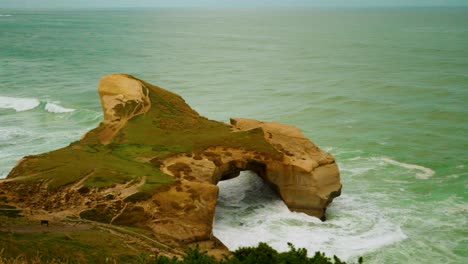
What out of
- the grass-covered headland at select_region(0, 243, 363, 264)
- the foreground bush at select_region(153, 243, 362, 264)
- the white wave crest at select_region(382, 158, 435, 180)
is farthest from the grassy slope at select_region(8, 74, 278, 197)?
the white wave crest at select_region(382, 158, 435, 180)

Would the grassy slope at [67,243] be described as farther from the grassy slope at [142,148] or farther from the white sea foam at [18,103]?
the white sea foam at [18,103]

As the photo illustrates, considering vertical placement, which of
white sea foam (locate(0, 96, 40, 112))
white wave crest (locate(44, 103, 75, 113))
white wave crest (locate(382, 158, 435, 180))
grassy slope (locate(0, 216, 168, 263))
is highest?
grassy slope (locate(0, 216, 168, 263))

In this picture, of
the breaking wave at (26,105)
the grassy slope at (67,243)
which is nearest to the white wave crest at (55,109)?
the breaking wave at (26,105)

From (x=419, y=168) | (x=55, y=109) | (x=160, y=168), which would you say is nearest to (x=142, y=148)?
(x=160, y=168)

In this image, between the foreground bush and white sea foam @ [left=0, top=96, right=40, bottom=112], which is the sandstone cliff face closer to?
the foreground bush

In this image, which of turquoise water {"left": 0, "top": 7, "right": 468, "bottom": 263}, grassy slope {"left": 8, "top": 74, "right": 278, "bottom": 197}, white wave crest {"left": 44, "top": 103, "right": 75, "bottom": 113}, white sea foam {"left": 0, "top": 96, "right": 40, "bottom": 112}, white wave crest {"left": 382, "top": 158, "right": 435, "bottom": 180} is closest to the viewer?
grassy slope {"left": 8, "top": 74, "right": 278, "bottom": 197}

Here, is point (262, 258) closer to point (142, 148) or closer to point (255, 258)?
point (255, 258)

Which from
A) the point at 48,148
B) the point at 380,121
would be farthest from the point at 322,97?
the point at 48,148
